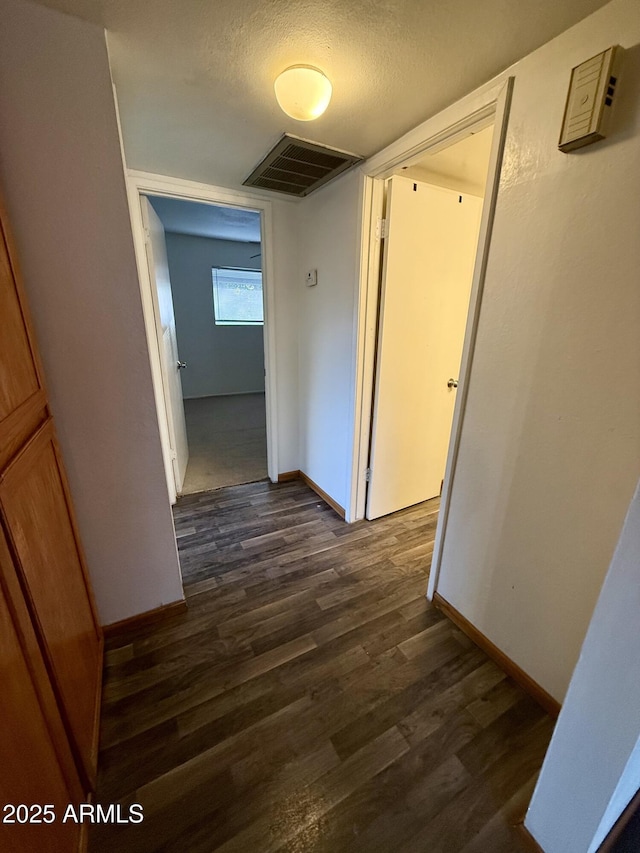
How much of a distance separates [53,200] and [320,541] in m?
2.05

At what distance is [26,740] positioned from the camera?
0.68 meters

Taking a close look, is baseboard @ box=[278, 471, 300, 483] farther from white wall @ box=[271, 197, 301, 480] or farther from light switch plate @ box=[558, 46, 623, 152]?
light switch plate @ box=[558, 46, 623, 152]

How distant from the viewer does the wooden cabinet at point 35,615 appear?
0.65 metres

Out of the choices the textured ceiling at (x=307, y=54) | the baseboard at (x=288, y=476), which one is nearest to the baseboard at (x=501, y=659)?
the baseboard at (x=288, y=476)

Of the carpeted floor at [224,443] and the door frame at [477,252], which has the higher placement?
the door frame at [477,252]

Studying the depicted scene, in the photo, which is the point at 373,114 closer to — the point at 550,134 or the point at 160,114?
the point at 550,134

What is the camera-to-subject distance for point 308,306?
255cm

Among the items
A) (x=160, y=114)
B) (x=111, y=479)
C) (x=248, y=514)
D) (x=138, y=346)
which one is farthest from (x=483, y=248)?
(x=248, y=514)

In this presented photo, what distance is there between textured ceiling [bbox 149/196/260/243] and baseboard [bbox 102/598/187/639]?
123 inches

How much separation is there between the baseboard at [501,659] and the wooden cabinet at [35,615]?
4.88 ft

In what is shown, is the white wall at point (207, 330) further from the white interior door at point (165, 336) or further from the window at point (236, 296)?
the white interior door at point (165, 336)

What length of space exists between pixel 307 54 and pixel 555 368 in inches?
52.8

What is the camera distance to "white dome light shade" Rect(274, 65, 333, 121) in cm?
116

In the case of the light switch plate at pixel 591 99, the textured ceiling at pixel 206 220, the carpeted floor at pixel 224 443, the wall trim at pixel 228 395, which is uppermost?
the textured ceiling at pixel 206 220
